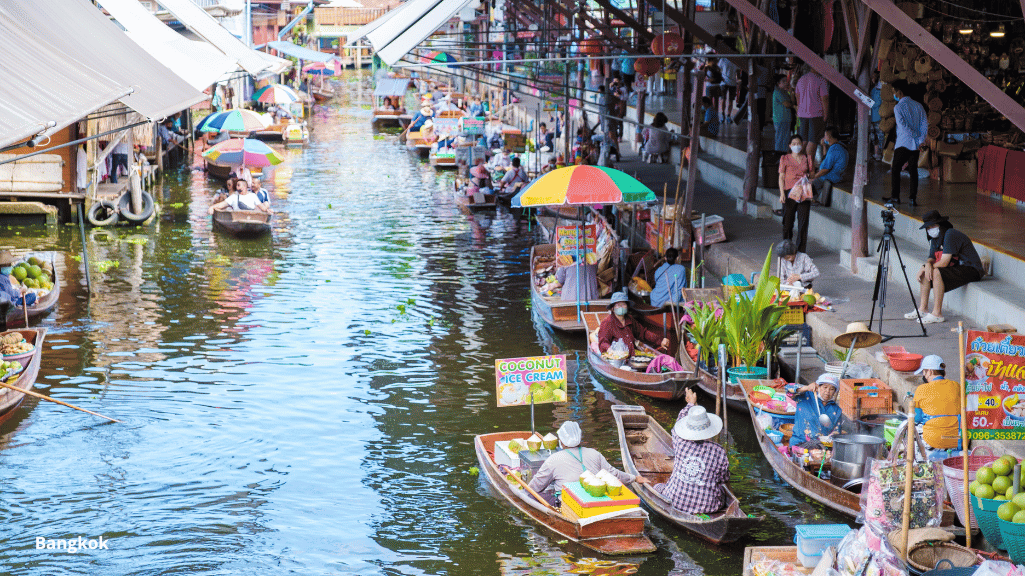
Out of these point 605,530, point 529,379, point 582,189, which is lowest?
point 605,530

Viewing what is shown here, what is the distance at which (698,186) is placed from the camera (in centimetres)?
2484

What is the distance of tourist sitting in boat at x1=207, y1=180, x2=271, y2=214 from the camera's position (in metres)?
23.9

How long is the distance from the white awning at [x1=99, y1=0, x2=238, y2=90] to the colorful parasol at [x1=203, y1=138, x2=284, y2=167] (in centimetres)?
177

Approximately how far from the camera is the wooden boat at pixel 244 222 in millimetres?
23406

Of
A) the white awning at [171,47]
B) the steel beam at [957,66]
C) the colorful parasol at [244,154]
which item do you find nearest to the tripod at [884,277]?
the steel beam at [957,66]

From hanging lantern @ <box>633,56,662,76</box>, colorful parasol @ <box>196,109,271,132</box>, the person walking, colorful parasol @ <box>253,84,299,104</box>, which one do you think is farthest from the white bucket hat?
colorful parasol @ <box>253,84,299,104</box>

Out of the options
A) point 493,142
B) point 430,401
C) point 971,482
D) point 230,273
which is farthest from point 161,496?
point 493,142

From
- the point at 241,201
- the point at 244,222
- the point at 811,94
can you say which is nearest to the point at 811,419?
the point at 811,94

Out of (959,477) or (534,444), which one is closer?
(959,477)

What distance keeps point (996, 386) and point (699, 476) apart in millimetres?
2487

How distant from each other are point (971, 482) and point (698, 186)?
16813 millimetres

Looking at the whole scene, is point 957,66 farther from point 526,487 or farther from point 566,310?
point 526,487

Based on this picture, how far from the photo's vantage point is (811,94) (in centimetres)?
1961

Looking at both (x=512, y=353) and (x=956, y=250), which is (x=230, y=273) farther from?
(x=956, y=250)
